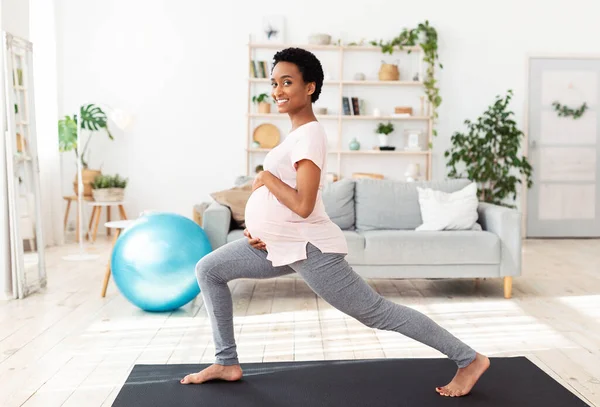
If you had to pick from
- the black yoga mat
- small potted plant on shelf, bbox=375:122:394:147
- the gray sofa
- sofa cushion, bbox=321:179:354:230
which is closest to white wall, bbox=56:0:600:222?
small potted plant on shelf, bbox=375:122:394:147

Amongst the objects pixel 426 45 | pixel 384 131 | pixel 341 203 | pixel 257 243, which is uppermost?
pixel 426 45

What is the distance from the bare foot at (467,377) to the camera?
2572 mm

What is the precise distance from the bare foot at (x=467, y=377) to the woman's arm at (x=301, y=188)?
0.82 meters

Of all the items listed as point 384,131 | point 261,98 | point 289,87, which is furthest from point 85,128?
point 289,87

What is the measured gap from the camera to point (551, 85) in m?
8.18

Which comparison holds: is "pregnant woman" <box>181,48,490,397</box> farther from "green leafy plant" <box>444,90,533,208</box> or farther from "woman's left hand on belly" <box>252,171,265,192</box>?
"green leafy plant" <box>444,90,533,208</box>

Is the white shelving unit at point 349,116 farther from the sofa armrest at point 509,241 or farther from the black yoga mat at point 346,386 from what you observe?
the black yoga mat at point 346,386

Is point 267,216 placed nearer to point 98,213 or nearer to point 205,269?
point 205,269

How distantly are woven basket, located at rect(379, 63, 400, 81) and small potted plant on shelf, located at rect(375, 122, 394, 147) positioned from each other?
0.49 meters

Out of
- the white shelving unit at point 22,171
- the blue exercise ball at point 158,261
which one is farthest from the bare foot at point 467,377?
the white shelving unit at point 22,171

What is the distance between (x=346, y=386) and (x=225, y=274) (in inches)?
25.4

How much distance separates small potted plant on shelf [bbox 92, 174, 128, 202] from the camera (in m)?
7.35

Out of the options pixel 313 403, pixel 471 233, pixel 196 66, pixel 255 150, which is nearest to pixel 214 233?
pixel 471 233

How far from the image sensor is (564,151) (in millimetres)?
8266
